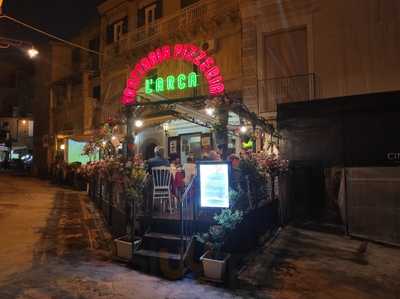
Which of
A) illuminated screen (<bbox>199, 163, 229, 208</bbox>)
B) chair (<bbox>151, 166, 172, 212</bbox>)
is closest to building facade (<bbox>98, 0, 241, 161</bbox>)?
chair (<bbox>151, 166, 172, 212</bbox>)

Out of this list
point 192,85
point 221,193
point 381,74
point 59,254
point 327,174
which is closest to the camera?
point 221,193

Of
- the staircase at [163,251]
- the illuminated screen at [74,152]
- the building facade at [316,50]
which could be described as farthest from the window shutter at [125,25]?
the staircase at [163,251]

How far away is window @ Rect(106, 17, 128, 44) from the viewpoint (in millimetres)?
18334

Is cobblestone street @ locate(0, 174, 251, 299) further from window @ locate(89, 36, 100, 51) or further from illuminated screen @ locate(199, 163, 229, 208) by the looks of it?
window @ locate(89, 36, 100, 51)

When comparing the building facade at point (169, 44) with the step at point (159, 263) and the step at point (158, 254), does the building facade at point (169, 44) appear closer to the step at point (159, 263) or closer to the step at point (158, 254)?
the step at point (158, 254)

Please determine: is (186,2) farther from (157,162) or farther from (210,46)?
(157,162)

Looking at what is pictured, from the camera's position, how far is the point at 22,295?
15.1 ft

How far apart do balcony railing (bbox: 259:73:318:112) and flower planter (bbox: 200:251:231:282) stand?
7883mm

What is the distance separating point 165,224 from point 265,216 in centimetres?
253

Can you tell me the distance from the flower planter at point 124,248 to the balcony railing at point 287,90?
7750 mm

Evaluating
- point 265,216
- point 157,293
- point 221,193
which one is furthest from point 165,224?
point 265,216

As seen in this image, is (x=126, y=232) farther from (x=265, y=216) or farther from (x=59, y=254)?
(x=265, y=216)

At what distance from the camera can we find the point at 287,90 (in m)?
11.9

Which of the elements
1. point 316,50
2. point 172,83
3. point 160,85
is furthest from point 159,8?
point 316,50
